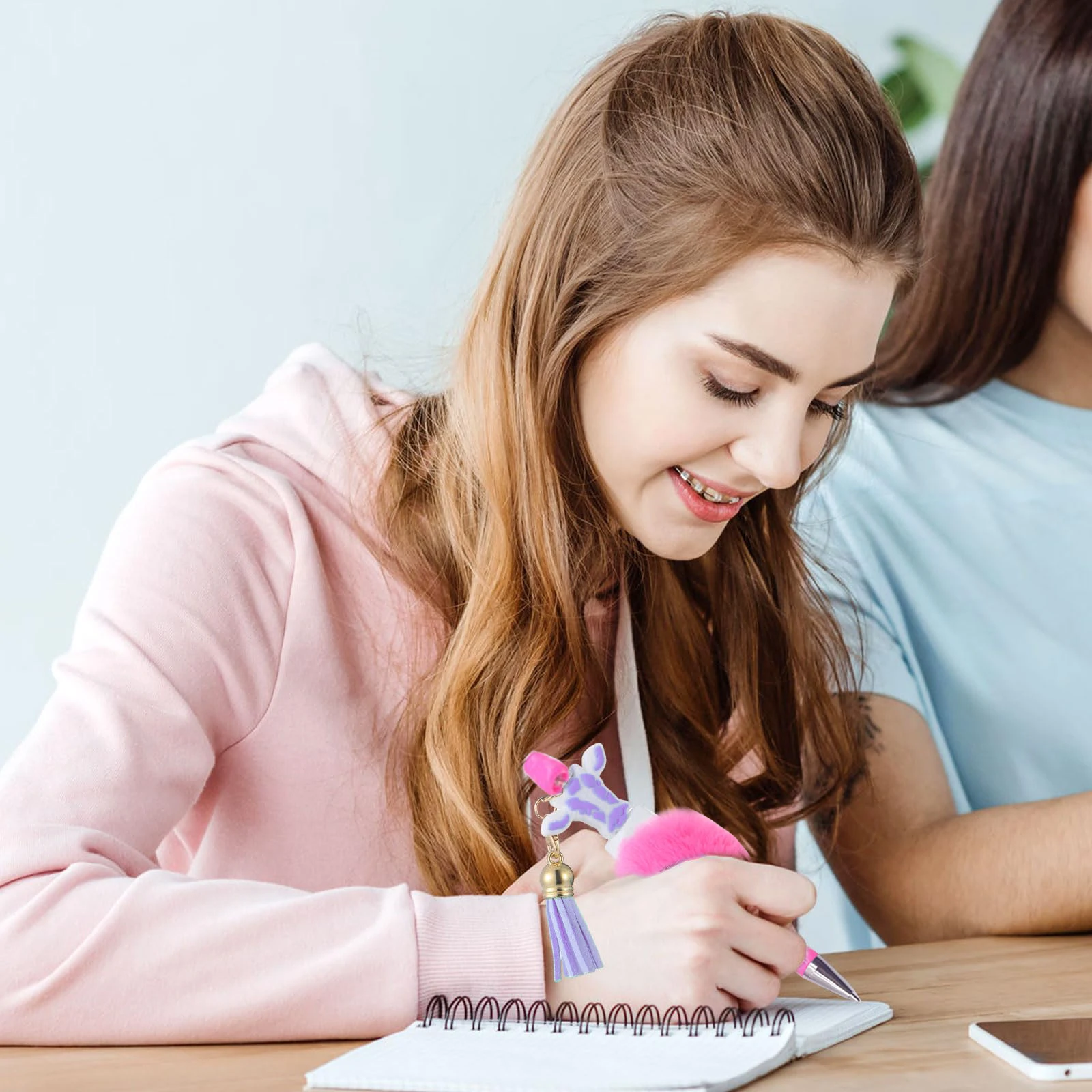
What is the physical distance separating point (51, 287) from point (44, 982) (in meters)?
1.30

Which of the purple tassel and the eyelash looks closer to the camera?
the purple tassel

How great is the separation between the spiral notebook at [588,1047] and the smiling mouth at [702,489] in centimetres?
39

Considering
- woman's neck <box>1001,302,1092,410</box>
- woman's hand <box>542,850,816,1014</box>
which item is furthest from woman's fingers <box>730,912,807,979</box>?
woman's neck <box>1001,302,1092,410</box>

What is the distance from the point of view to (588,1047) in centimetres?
73

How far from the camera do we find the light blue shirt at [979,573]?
149 centimetres

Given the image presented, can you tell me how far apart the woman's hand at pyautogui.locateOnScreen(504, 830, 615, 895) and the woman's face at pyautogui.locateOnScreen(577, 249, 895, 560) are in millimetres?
279

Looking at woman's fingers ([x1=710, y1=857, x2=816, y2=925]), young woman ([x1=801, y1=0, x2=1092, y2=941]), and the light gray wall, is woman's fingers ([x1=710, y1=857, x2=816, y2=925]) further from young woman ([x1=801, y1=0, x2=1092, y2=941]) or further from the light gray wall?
the light gray wall

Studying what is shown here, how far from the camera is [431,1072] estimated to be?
2.20 ft

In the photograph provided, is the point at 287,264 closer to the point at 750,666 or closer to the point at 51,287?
the point at 51,287

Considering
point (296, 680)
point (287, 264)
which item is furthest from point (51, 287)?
point (296, 680)

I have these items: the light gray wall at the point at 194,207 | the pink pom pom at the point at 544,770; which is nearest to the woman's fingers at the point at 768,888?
the pink pom pom at the point at 544,770

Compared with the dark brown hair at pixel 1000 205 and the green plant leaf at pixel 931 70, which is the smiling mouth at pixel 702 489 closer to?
the dark brown hair at pixel 1000 205

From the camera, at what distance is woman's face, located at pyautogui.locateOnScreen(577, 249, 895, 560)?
96 cm

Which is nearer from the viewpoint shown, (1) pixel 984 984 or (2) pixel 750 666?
(1) pixel 984 984
